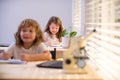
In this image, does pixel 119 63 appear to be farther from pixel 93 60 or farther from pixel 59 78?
pixel 93 60

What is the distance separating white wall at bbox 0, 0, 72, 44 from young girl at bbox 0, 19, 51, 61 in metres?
3.06

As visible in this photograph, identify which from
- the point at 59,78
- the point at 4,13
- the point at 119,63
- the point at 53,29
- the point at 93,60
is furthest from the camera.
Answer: the point at 4,13

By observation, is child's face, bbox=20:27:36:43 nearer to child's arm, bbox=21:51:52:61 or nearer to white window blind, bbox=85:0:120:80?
child's arm, bbox=21:51:52:61

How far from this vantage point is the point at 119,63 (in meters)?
1.41

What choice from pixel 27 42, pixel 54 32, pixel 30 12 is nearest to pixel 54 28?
pixel 54 32

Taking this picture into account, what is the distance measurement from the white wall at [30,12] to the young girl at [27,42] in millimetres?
3060

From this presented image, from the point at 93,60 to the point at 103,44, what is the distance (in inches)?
14.9

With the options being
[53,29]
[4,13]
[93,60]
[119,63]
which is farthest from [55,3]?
[119,63]

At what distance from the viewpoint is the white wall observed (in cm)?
586

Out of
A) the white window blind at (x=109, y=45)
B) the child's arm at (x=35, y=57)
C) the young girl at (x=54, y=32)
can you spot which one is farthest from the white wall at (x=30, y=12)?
the white window blind at (x=109, y=45)

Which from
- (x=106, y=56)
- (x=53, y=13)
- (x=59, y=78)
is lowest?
(x=59, y=78)

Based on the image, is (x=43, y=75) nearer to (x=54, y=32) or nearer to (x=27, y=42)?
(x=27, y=42)

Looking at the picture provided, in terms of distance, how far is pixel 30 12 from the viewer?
232 inches

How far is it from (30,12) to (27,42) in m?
3.16
